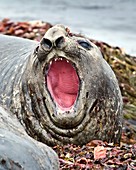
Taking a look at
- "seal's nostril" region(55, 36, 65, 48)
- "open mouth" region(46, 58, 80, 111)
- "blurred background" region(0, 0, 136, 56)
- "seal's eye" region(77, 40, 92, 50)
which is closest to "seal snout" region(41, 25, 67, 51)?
"seal's nostril" region(55, 36, 65, 48)

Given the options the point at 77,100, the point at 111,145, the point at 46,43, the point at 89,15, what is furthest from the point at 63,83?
the point at 89,15

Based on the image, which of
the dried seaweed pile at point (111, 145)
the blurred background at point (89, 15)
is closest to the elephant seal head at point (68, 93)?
the dried seaweed pile at point (111, 145)

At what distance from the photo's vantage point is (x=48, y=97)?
8.02m

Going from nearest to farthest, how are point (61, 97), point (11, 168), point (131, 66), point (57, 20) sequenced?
point (11, 168)
point (61, 97)
point (131, 66)
point (57, 20)

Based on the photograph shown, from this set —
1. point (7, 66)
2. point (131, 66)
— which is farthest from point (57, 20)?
point (7, 66)

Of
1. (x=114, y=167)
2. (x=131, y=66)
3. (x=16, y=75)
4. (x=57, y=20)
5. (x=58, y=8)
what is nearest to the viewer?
(x=114, y=167)

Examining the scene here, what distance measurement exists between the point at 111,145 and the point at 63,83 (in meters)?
0.73

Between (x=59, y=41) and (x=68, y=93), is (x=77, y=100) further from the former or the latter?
(x=59, y=41)

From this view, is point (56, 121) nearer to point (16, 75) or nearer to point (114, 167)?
point (16, 75)

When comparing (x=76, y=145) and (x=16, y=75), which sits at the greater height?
(x=16, y=75)

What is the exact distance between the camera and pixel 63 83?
26.3ft

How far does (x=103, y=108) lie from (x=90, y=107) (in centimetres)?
17

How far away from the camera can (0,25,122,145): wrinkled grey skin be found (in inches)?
312

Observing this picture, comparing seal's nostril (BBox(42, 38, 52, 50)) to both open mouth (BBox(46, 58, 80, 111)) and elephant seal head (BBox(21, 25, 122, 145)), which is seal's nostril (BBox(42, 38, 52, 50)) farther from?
open mouth (BBox(46, 58, 80, 111))
